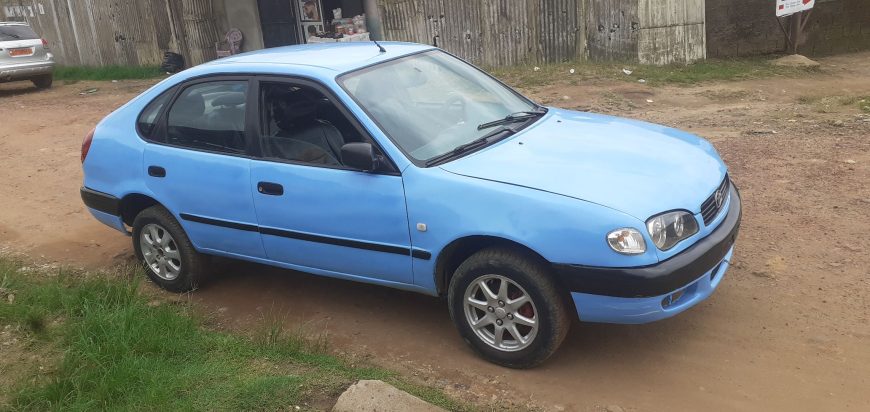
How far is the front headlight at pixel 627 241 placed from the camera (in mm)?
3549

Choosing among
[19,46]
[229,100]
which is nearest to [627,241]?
[229,100]

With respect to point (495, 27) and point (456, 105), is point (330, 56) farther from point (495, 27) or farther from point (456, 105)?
point (495, 27)

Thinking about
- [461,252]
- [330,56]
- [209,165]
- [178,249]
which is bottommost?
[178,249]

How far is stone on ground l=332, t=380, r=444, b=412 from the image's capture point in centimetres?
344

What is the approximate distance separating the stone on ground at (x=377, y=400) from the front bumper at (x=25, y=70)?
1506 centimetres

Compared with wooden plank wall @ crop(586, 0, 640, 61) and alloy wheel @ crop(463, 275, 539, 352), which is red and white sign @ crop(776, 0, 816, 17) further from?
alloy wheel @ crop(463, 275, 539, 352)

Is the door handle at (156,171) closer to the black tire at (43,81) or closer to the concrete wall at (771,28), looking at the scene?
the concrete wall at (771,28)

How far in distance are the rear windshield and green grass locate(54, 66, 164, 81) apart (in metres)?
1.81

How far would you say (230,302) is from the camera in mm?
5246

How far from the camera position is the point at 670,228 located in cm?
368

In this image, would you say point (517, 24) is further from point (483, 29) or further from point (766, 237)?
point (766, 237)

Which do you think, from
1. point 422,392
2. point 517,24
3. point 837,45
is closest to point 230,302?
point 422,392

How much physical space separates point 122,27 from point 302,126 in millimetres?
15518

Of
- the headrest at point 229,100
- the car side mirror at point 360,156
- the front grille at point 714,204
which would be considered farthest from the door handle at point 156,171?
the front grille at point 714,204
